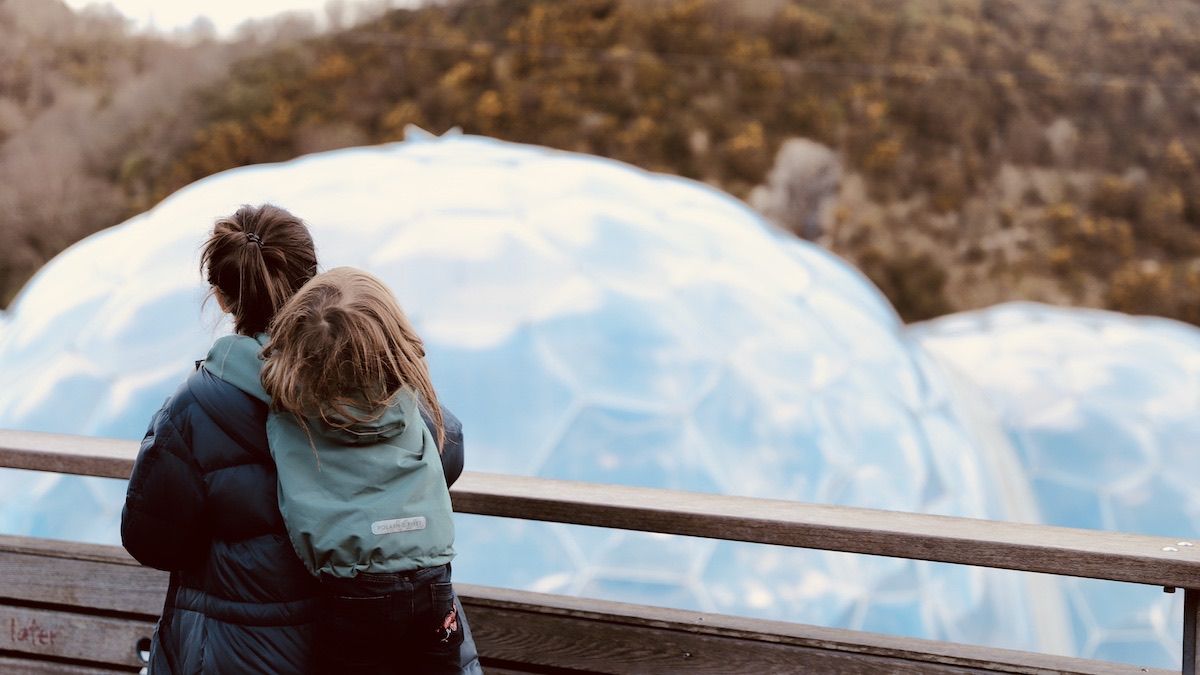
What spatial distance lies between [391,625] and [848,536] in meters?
0.57

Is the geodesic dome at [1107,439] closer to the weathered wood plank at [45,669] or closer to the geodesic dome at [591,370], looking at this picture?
the geodesic dome at [591,370]

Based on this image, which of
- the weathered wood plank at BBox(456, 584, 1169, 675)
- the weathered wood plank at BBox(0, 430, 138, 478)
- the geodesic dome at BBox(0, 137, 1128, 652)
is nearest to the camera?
the weathered wood plank at BBox(456, 584, 1169, 675)

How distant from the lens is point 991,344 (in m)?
5.85

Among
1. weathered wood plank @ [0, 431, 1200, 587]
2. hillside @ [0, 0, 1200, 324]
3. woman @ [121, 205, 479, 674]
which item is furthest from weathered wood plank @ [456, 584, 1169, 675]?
hillside @ [0, 0, 1200, 324]

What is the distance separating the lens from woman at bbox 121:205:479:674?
4.09ft

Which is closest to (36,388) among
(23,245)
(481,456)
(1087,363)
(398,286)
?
(398,286)

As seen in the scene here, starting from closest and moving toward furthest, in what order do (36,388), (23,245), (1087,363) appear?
(36,388), (1087,363), (23,245)

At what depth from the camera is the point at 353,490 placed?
1.23 m

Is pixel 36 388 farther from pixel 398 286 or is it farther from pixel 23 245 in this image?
pixel 23 245

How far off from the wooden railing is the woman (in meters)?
0.30

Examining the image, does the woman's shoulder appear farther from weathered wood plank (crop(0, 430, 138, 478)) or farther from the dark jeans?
weathered wood plank (crop(0, 430, 138, 478))

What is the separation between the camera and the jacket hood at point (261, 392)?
1235 mm

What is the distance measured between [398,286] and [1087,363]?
129 inches

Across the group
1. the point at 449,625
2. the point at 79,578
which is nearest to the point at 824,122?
the point at 79,578
